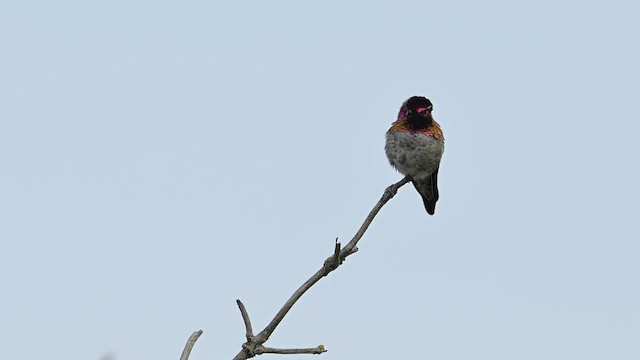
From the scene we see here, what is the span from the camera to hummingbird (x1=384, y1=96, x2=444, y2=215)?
988 centimetres

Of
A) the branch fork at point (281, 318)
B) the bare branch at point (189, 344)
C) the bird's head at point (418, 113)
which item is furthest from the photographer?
the bird's head at point (418, 113)

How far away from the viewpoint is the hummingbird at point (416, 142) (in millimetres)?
9875

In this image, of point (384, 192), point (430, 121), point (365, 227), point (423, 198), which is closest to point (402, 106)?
point (430, 121)

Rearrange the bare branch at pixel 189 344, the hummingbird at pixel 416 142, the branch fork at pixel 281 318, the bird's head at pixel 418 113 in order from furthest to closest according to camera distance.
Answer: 1. the bird's head at pixel 418 113
2. the hummingbird at pixel 416 142
3. the branch fork at pixel 281 318
4. the bare branch at pixel 189 344

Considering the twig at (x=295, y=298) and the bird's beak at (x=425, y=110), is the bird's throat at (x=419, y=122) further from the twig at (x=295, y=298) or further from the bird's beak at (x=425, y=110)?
the twig at (x=295, y=298)

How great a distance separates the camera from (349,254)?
3.86 metres

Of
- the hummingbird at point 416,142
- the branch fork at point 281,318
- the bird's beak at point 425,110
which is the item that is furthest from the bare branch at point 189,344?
the bird's beak at point 425,110

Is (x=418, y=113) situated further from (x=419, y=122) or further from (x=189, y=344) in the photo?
(x=189, y=344)

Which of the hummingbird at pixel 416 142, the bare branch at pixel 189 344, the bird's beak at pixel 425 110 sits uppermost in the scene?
the bird's beak at pixel 425 110

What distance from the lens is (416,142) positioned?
389 inches

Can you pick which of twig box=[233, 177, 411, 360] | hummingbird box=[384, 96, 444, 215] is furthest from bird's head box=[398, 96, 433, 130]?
twig box=[233, 177, 411, 360]

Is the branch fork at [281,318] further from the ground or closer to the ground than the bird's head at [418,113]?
closer to the ground

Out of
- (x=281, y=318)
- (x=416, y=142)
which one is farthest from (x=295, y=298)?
(x=416, y=142)

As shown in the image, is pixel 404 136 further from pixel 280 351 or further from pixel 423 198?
pixel 280 351
